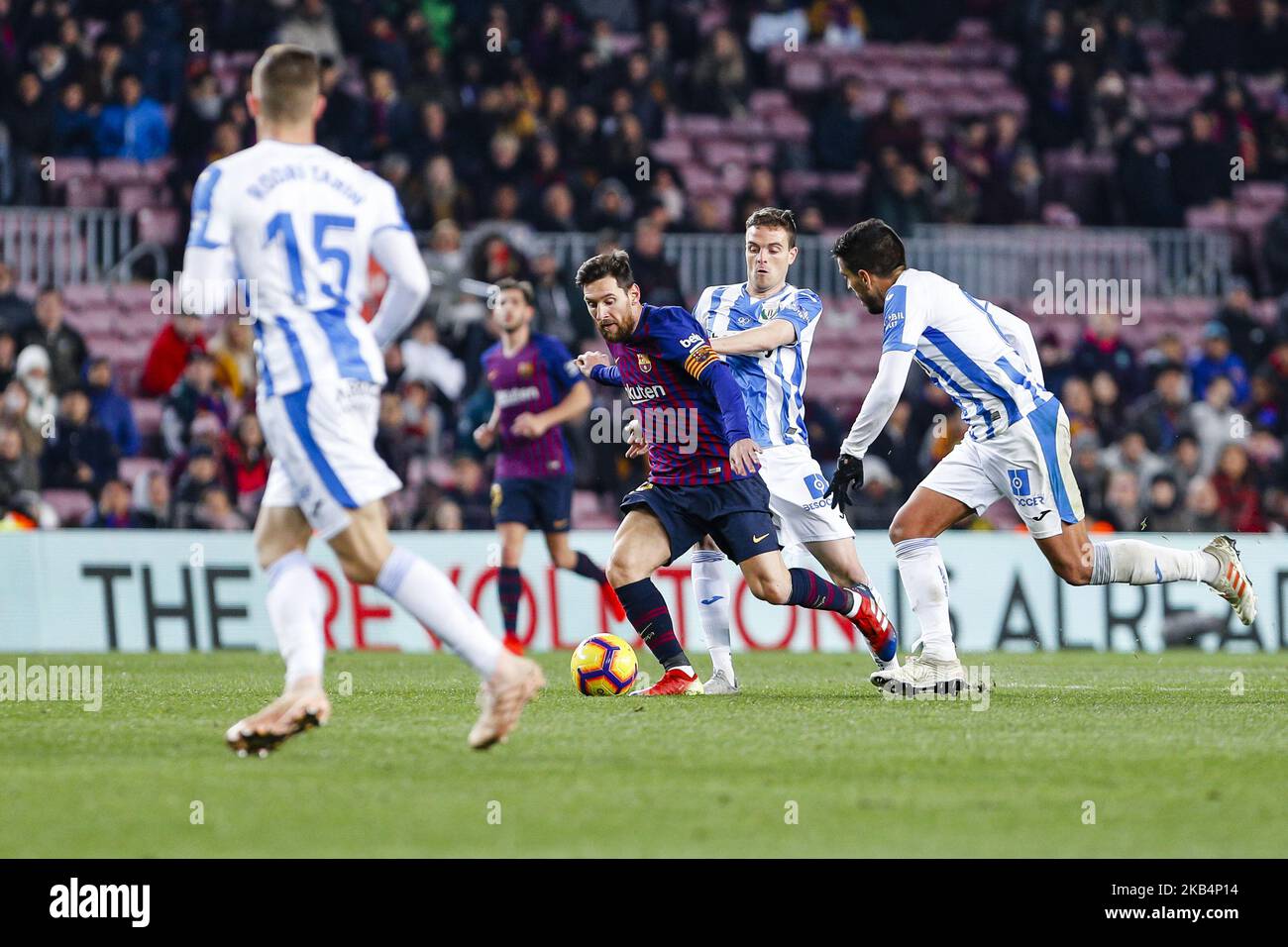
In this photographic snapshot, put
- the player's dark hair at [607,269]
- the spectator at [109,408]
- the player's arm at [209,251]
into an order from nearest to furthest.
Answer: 1. the player's arm at [209,251]
2. the player's dark hair at [607,269]
3. the spectator at [109,408]

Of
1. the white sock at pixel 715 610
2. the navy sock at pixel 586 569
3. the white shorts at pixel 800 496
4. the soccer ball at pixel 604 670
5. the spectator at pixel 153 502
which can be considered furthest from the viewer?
the spectator at pixel 153 502

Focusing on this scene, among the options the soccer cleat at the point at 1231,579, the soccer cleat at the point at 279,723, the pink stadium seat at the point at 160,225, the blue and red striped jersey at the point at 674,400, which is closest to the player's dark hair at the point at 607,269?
the blue and red striped jersey at the point at 674,400

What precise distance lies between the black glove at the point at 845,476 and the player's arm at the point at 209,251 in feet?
10.8

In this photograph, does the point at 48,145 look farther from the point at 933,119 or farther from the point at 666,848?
the point at 666,848

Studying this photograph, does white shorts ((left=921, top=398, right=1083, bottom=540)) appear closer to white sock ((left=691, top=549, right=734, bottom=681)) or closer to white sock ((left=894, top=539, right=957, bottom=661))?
white sock ((left=894, top=539, right=957, bottom=661))

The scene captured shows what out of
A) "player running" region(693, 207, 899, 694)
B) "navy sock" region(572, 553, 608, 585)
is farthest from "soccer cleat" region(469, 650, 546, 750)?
"navy sock" region(572, 553, 608, 585)

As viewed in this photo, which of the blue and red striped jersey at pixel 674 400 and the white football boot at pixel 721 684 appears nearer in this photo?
the blue and red striped jersey at pixel 674 400

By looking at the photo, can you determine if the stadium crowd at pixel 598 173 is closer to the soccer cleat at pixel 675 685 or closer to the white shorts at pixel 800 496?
the white shorts at pixel 800 496

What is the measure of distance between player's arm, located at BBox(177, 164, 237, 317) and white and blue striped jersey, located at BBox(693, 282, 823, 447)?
3.59 metres

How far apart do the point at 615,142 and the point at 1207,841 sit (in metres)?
15.0

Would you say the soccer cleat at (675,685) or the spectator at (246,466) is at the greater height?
the spectator at (246,466)

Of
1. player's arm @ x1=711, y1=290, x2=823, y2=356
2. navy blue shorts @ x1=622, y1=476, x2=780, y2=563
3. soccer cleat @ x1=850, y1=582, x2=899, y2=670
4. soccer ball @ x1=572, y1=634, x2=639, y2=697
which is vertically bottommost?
soccer ball @ x1=572, y1=634, x2=639, y2=697

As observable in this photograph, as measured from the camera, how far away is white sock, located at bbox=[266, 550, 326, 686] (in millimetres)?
6188

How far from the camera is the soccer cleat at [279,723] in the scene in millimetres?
5965
